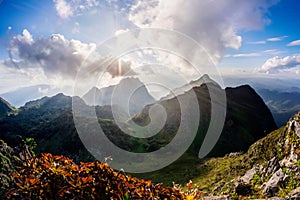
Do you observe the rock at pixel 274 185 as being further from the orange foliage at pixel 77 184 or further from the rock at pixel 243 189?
the orange foliage at pixel 77 184

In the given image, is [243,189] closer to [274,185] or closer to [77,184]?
[274,185]

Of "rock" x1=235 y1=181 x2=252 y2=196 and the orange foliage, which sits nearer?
the orange foliage

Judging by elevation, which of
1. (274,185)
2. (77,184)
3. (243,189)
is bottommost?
(243,189)

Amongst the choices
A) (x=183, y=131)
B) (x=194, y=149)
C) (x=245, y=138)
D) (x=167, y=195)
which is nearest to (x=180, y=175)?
(x=194, y=149)

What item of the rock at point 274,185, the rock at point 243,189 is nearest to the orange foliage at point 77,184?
the rock at point 274,185

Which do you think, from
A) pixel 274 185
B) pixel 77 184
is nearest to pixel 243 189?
pixel 274 185

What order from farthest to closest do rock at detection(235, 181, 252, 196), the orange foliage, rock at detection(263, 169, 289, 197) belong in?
rock at detection(235, 181, 252, 196) < rock at detection(263, 169, 289, 197) < the orange foliage

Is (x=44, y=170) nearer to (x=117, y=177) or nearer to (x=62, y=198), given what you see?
(x=62, y=198)

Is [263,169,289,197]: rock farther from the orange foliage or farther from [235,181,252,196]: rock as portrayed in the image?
the orange foliage

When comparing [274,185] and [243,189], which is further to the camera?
[243,189]

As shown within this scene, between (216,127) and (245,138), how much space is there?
2315 cm

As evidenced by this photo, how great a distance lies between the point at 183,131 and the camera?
600 ft

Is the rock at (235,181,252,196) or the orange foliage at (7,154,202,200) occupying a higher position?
the orange foliage at (7,154,202,200)

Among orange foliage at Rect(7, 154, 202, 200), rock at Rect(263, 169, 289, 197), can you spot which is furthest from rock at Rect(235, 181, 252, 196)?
orange foliage at Rect(7, 154, 202, 200)
